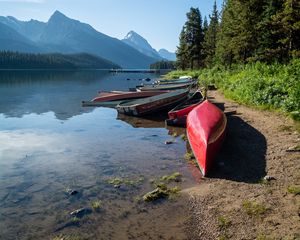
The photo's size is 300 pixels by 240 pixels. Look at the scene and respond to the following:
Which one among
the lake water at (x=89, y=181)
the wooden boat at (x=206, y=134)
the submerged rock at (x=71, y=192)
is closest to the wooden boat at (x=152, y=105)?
the lake water at (x=89, y=181)

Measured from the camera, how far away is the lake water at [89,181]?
7.89 m

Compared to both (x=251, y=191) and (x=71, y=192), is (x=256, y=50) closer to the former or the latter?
(x=251, y=191)

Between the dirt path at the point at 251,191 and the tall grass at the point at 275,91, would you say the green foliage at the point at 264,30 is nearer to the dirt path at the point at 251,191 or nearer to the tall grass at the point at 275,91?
the tall grass at the point at 275,91

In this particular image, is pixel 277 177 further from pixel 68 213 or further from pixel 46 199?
pixel 46 199

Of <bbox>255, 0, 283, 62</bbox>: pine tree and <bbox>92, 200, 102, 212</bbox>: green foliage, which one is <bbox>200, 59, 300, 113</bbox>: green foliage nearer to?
<bbox>255, 0, 283, 62</bbox>: pine tree

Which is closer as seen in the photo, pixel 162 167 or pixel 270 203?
pixel 270 203

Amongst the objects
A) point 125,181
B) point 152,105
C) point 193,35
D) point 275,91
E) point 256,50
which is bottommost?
point 125,181

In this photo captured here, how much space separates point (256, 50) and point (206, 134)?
103ft

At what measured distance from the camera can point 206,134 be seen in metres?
12.0

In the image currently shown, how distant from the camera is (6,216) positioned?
8633 millimetres

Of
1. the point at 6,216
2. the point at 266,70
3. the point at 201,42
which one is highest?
the point at 201,42

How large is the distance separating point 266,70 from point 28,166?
19322 mm

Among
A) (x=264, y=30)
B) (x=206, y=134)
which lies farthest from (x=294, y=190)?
(x=264, y=30)

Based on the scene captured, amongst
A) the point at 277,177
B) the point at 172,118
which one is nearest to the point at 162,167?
the point at 277,177
